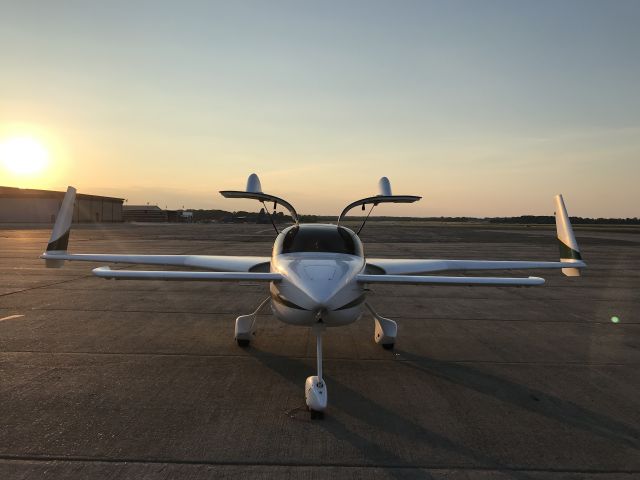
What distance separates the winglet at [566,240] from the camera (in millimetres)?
7188

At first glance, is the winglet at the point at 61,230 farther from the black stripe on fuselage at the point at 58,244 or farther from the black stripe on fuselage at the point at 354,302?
the black stripe on fuselage at the point at 354,302

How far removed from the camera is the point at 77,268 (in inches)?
667

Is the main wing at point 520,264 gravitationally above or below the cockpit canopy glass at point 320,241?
below

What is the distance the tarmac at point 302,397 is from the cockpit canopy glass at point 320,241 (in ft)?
5.71

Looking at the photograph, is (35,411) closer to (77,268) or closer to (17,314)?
(17,314)

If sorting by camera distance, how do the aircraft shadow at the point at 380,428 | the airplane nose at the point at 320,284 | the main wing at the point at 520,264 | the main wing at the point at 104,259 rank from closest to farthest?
the aircraft shadow at the point at 380,428 → the airplane nose at the point at 320,284 → the main wing at the point at 104,259 → the main wing at the point at 520,264

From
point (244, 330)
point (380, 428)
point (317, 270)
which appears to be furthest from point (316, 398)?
point (244, 330)

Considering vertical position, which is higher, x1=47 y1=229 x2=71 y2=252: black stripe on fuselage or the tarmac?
x1=47 y1=229 x2=71 y2=252: black stripe on fuselage

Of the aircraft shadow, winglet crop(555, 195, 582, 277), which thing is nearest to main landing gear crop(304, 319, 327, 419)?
the aircraft shadow

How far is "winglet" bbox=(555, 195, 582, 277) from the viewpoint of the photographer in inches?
283

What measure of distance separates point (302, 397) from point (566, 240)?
5.30 meters

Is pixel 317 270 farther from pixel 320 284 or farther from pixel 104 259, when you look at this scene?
pixel 104 259

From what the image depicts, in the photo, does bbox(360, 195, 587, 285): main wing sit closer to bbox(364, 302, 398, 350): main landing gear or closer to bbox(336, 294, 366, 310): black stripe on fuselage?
bbox(364, 302, 398, 350): main landing gear

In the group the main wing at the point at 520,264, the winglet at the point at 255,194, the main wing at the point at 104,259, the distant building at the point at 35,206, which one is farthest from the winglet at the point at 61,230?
the distant building at the point at 35,206
